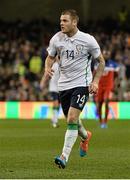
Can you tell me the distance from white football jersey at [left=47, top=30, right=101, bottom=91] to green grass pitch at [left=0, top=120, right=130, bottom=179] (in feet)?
4.24

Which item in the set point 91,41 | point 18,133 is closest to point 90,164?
point 91,41

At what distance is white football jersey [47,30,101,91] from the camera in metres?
11.1

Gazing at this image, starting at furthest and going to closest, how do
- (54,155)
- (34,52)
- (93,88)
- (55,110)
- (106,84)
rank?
1. (34,52)
2. (55,110)
3. (106,84)
4. (54,155)
5. (93,88)

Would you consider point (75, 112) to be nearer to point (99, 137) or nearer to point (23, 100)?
point (99, 137)

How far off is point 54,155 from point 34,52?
18752 millimetres

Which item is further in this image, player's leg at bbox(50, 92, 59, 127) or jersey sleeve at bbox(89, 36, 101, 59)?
player's leg at bbox(50, 92, 59, 127)

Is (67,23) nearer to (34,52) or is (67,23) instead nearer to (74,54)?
(74,54)

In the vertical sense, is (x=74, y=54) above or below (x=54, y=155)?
above

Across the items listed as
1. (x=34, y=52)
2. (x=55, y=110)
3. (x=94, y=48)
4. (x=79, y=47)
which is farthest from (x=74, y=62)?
(x=34, y=52)

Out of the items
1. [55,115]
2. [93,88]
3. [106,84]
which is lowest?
[55,115]

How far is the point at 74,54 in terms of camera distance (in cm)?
1108

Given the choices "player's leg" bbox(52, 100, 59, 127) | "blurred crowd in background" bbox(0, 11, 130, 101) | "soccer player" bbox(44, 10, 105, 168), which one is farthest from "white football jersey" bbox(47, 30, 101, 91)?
"blurred crowd in background" bbox(0, 11, 130, 101)

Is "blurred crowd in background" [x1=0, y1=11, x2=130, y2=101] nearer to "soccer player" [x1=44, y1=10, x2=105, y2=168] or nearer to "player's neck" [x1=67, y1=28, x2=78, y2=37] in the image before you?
"soccer player" [x1=44, y1=10, x2=105, y2=168]

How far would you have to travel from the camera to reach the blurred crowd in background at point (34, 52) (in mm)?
29062
